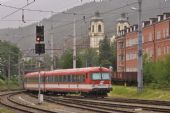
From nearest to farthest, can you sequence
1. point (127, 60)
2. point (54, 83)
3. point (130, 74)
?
point (54, 83), point (130, 74), point (127, 60)

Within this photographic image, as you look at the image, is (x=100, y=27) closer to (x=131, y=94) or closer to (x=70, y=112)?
(x=131, y=94)

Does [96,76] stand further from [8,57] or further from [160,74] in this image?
[8,57]

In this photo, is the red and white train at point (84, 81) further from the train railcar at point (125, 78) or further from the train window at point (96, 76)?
the train railcar at point (125, 78)

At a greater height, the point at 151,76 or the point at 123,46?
the point at 123,46

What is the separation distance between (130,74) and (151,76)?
13180mm

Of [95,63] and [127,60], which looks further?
[95,63]

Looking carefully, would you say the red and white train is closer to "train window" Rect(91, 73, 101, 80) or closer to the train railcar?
"train window" Rect(91, 73, 101, 80)

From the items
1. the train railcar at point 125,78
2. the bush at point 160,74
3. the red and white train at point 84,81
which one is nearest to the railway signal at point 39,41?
the red and white train at point 84,81

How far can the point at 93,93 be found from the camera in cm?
4619

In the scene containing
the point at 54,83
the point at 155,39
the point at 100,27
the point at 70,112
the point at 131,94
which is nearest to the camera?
the point at 70,112

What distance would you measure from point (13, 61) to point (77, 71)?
84.1 meters

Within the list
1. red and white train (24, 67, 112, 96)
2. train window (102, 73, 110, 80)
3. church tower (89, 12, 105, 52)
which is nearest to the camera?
red and white train (24, 67, 112, 96)

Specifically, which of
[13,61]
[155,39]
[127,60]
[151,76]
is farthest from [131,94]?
[13,61]

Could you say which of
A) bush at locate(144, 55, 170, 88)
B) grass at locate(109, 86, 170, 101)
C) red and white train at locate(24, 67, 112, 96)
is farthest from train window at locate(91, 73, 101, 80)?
bush at locate(144, 55, 170, 88)
